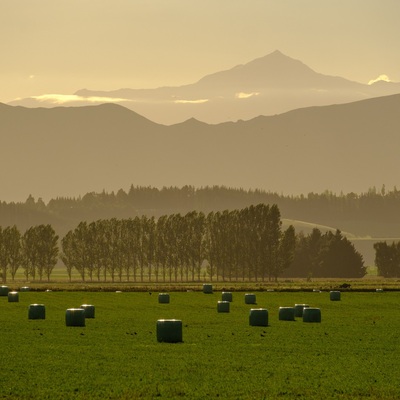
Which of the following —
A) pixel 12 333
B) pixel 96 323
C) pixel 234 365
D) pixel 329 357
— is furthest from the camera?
pixel 96 323

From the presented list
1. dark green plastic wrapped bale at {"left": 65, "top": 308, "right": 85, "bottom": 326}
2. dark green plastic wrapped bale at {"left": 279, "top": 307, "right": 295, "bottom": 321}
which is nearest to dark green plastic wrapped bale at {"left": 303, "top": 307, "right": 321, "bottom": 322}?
dark green plastic wrapped bale at {"left": 279, "top": 307, "right": 295, "bottom": 321}

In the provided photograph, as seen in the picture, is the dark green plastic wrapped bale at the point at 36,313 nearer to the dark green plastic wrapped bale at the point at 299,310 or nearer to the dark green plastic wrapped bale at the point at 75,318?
the dark green plastic wrapped bale at the point at 75,318


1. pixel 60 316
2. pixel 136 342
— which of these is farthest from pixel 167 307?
pixel 136 342

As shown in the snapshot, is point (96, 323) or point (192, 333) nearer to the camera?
point (192, 333)

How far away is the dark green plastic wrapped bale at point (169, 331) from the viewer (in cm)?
3519

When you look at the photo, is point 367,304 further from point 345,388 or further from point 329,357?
point 345,388

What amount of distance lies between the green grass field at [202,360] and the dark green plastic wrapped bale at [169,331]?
0.37 metres

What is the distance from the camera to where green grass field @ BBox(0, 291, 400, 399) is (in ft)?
79.2

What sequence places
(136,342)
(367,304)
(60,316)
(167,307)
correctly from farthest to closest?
(367,304) < (167,307) < (60,316) < (136,342)

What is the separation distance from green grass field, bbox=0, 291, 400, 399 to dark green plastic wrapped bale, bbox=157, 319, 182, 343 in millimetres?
370

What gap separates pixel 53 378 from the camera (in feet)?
84.9

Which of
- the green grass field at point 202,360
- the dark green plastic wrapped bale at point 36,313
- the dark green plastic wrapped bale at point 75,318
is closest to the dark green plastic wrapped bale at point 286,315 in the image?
the green grass field at point 202,360

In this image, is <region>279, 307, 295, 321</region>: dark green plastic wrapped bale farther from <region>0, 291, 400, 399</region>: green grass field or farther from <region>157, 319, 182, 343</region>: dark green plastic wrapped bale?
<region>157, 319, 182, 343</region>: dark green plastic wrapped bale

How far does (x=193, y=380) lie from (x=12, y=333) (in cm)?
1531
